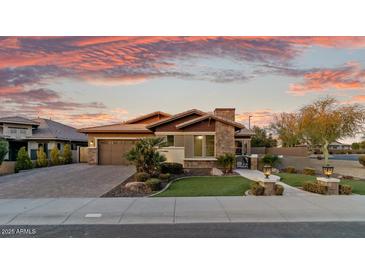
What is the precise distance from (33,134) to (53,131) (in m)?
1.66

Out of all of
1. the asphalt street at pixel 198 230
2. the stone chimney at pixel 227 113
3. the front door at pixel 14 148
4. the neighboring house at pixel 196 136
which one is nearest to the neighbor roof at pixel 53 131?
the front door at pixel 14 148

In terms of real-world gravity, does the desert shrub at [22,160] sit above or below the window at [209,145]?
below

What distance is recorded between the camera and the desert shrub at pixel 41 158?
16031 mm

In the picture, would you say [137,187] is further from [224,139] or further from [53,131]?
[53,131]

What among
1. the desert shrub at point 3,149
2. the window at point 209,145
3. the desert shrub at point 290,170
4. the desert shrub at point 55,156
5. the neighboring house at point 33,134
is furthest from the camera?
the desert shrub at point 55,156

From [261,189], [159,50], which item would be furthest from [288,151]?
[159,50]

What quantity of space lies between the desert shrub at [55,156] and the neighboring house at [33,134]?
312mm

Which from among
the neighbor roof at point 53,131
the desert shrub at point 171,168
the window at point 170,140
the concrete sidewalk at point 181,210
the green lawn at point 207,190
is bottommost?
the concrete sidewalk at point 181,210

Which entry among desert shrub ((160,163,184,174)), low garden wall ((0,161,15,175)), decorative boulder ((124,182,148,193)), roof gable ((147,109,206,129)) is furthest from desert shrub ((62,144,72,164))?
decorative boulder ((124,182,148,193))

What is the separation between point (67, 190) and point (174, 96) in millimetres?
8869

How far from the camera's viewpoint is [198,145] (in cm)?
1531

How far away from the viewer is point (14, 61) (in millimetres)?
10492

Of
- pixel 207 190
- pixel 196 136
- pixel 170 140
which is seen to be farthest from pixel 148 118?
pixel 207 190

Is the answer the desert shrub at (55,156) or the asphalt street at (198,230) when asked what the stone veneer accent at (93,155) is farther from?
the asphalt street at (198,230)
